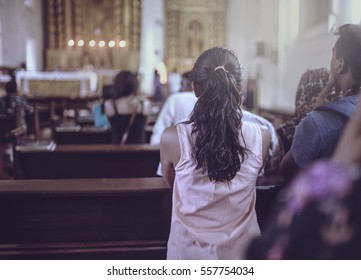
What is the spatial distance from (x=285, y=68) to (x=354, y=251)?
8.03 meters

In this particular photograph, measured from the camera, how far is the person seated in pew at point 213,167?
4.91 feet

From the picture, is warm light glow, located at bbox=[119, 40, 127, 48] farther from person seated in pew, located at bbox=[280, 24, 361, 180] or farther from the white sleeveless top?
person seated in pew, located at bbox=[280, 24, 361, 180]

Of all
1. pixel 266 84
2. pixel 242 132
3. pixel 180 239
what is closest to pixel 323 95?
pixel 242 132

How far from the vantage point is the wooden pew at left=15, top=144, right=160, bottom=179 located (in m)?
3.42

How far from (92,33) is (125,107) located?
38.8 feet

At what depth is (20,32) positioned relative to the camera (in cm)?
1239

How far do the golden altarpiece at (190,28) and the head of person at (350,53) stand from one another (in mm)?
13260

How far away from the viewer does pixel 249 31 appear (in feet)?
42.6

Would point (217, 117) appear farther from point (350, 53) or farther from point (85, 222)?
point (85, 222)

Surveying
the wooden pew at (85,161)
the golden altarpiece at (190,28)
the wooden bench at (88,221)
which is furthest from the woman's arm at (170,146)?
the golden altarpiece at (190,28)

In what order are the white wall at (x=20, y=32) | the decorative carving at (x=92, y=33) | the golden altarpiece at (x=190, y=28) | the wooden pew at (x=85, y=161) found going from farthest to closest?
the golden altarpiece at (x=190, y=28)
the decorative carving at (x=92, y=33)
the white wall at (x=20, y=32)
the wooden pew at (x=85, y=161)

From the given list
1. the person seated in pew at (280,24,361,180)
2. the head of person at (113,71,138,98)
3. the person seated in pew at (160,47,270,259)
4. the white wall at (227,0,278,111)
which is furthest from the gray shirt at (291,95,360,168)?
the white wall at (227,0,278,111)

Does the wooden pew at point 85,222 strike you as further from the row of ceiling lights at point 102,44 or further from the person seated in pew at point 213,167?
the row of ceiling lights at point 102,44

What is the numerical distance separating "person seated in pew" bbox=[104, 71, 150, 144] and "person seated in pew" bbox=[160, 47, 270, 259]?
82.5 inches
